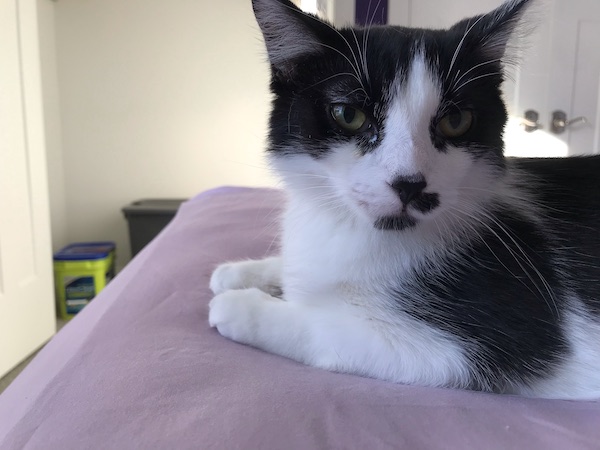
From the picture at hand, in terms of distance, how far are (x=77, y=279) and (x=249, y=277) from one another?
6.67 ft

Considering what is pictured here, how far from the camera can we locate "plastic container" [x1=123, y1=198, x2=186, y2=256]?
2.84m

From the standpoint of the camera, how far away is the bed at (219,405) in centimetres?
56

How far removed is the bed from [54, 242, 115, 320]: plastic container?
76.8 inches

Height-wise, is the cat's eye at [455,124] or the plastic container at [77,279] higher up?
the cat's eye at [455,124]

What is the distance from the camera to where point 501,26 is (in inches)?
31.3

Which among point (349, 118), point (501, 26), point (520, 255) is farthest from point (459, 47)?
point (520, 255)

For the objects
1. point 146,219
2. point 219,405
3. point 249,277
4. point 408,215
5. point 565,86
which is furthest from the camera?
point 565,86

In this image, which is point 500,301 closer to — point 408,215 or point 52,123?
point 408,215

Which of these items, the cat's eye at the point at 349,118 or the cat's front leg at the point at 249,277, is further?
the cat's front leg at the point at 249,277

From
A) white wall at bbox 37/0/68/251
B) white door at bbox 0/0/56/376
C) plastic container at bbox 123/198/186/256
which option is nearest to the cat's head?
white door at bbox 0/0/56/376

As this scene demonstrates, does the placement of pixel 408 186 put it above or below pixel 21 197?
above

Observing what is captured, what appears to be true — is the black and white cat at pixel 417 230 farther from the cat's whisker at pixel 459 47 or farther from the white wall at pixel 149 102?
the white wall at pixel 149 102

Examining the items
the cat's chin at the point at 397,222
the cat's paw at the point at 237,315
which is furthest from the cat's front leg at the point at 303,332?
the cat's chin at the point at 397,222

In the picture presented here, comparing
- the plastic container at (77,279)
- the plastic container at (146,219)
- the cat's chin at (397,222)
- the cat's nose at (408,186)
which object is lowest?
the plastic container at (77,279)
